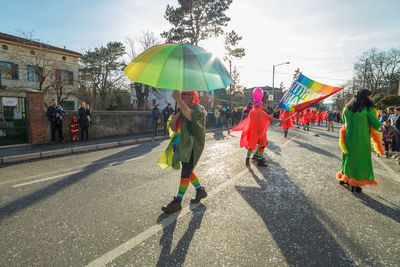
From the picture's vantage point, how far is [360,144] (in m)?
3.87

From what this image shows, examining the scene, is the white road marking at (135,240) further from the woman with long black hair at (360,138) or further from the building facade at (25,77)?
the building facade at (25,77)

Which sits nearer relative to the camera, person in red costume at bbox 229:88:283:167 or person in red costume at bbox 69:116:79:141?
person in red costume at bbox 229:88:283:167

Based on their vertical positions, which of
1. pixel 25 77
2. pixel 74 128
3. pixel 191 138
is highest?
pixel 25 77

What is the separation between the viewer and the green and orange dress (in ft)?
12.6

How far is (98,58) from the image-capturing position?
74.0ft

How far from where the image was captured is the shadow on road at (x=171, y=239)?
204cm

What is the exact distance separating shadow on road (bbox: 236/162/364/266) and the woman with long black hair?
111cm

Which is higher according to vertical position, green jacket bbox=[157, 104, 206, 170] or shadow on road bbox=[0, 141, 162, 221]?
green jacket bbox=[157, 104, 206, 170]

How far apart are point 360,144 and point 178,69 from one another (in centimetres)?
369

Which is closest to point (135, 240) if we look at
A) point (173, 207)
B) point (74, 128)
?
point (173, 207)

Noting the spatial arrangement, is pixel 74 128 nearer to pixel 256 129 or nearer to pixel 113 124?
pixel 113 124

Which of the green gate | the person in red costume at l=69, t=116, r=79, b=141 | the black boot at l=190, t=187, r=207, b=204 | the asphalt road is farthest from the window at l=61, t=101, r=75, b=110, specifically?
the black boot at l=190, t=187, r=207, b=204

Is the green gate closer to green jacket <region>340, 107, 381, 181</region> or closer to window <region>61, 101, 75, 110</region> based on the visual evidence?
green jacket <region>340, 107, 381, 181</region>

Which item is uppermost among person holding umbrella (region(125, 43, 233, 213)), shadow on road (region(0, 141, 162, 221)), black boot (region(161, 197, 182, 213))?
person holding umbrella (region(125, 43, 233, 213))
